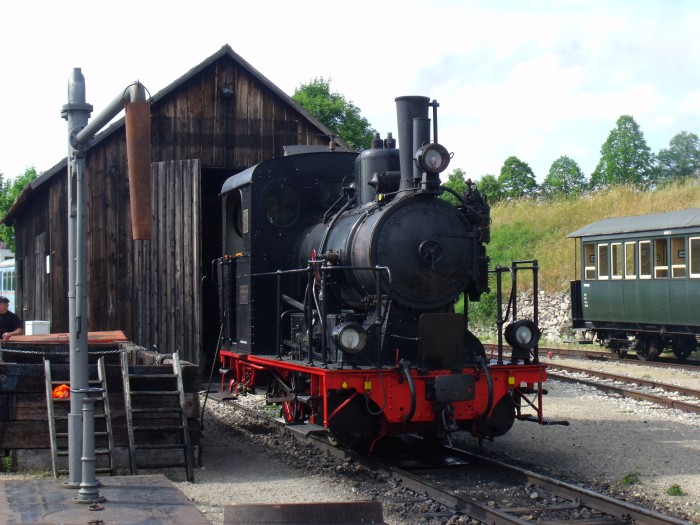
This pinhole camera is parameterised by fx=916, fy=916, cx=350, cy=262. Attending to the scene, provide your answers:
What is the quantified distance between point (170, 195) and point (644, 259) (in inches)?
412

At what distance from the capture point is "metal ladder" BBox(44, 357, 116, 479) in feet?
27.2

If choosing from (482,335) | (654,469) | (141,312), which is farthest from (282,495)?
(482,335)

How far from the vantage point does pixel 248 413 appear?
41.8 ft

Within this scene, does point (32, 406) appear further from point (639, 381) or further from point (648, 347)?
point (648, 347)

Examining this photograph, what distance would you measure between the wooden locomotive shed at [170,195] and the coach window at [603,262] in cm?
788

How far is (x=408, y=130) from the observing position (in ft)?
30.2

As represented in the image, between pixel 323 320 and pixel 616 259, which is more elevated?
pixel 616 259

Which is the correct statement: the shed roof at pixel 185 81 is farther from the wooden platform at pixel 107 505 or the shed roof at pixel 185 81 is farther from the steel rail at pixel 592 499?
the wooden platform at pixel 107 505

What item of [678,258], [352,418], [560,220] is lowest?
[352,418]

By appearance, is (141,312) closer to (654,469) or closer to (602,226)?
(654,469)

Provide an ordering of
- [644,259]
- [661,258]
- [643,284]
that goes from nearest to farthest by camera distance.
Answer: [661,258] → [643,284] → [644,259]

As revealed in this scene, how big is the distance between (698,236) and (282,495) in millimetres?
12912

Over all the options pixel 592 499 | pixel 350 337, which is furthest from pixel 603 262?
pixel 592 499

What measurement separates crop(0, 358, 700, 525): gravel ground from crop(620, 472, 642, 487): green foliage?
0.01 meters
